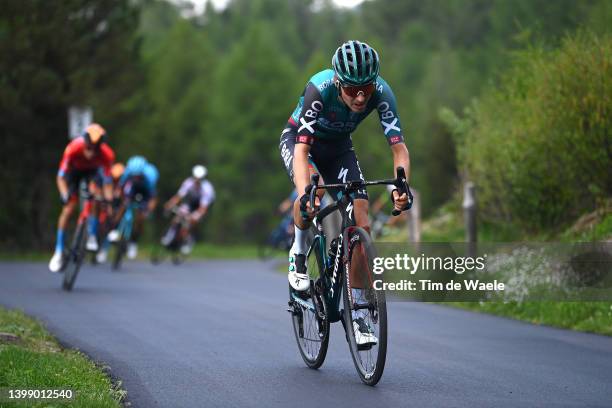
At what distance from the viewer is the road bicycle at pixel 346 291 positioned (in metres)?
7.52

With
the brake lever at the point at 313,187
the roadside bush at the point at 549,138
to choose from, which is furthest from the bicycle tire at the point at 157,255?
the brake lever at the point at 313,187

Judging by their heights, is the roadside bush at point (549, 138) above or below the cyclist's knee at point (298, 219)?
above

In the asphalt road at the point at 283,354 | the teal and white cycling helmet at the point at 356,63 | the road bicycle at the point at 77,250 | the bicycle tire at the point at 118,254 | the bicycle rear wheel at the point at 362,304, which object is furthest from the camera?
the bicycle tire at the point at 118,254

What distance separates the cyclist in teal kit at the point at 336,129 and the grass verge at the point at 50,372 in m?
1.67

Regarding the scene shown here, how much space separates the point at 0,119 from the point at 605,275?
16764 mm

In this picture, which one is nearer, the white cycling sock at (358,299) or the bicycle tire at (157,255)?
Result: the white cycling sock at (358,299)

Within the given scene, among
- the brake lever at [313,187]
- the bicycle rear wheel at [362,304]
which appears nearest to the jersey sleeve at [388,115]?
the brake lever at [313,187]

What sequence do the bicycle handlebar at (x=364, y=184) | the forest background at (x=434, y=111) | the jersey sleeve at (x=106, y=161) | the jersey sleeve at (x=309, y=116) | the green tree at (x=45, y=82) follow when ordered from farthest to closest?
the green tree at (x=45, y=82), the jersey sleeve at (x=106, y=161), the forest background at (x=434, y=111), the jersey sleeve at (x=309, y=116), the bicycle handlebar at (x=364, y=184)

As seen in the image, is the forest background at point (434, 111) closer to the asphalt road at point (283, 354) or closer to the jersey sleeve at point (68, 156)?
the asphalt road at point (283, 354)

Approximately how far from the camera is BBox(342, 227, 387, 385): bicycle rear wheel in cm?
750

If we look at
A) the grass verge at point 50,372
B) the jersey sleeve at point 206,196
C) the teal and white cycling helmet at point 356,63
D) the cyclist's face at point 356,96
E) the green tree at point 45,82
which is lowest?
the grass verge at point 50,372

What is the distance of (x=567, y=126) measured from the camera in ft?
46.0

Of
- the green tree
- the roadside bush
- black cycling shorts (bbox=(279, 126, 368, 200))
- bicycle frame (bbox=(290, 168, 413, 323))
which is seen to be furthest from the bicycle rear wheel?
the green tree

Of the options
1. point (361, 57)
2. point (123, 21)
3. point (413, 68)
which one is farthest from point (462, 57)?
point (361, 57)
